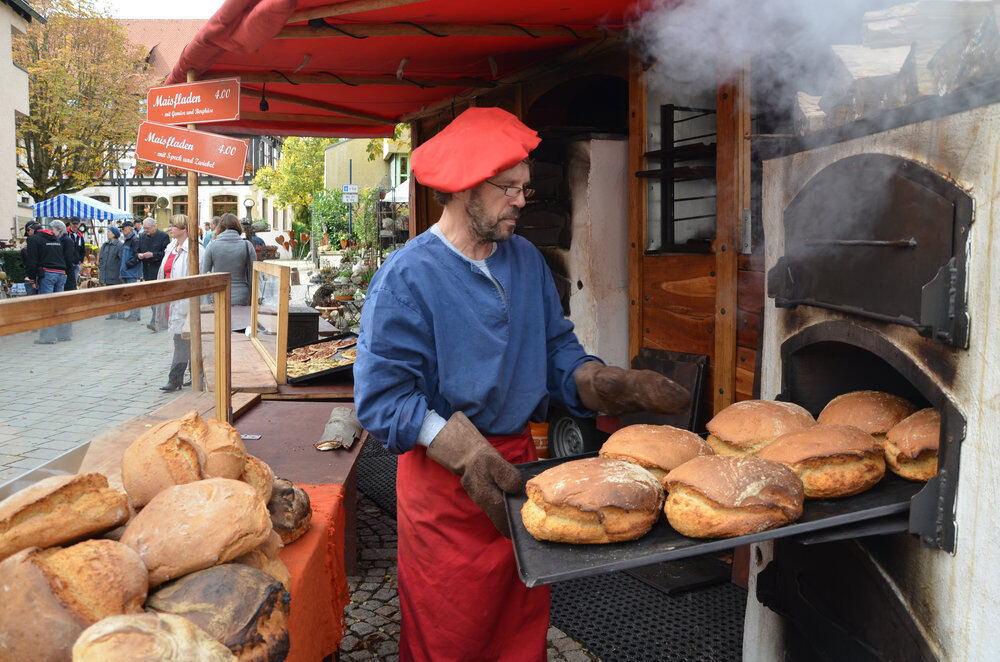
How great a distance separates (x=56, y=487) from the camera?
5.16ft

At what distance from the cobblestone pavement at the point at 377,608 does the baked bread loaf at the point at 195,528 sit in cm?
191

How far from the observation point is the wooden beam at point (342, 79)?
17.0ft

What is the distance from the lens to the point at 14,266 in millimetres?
15031

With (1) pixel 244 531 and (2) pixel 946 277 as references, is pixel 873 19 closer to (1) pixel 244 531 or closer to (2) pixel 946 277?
(2) pixel 946 277

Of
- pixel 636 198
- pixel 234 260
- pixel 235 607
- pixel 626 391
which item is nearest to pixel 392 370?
pixel 626 391

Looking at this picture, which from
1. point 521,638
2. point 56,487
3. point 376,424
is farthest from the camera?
point 521,638

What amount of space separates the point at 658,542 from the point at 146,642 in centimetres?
106

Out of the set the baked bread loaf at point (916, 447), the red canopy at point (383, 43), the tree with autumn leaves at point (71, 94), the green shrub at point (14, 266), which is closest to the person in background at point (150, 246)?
the green shrub at point (14, 266)

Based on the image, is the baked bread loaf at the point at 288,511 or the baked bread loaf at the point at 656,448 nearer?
the baked bread loaf at the point at 656,448

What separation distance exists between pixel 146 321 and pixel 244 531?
99cm

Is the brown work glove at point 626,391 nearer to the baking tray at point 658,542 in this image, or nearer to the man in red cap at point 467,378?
the man in red cap at point 467,378

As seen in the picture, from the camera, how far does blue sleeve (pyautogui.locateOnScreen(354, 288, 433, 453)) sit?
224cm

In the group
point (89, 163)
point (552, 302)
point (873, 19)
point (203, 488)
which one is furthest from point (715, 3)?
point (89, 163)

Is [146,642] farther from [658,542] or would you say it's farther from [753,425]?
[753,425]
